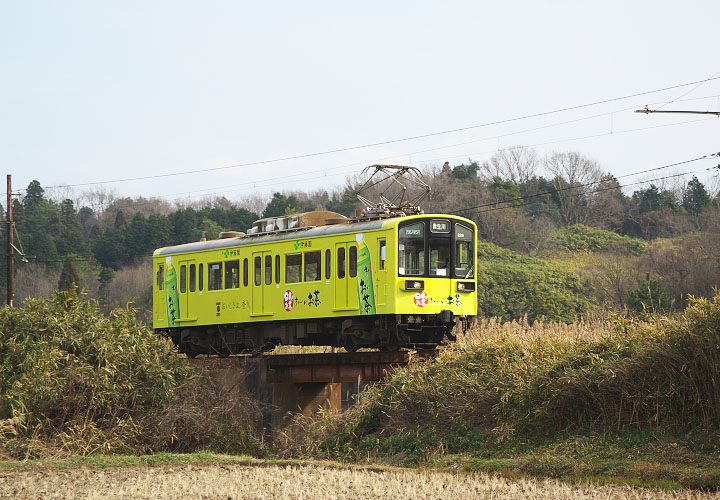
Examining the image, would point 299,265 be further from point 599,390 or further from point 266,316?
point 599,390

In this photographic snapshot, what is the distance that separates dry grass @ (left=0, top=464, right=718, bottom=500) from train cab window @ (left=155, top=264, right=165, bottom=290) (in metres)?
11.5

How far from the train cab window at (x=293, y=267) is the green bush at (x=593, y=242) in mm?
31441

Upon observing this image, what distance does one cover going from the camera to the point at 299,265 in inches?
926

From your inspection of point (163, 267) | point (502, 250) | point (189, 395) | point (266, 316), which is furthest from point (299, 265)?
point (502, 250)

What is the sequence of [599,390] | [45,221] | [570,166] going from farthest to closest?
[45,221] < [570,166] < [599,390]

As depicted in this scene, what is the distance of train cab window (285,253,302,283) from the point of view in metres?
23.5

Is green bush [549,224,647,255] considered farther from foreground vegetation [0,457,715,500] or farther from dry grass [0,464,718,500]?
dry grass [0,464,718,500]

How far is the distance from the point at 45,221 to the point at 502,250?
128 ft

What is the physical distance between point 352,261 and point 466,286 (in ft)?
8.22

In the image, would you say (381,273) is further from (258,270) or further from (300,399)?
(258,270)

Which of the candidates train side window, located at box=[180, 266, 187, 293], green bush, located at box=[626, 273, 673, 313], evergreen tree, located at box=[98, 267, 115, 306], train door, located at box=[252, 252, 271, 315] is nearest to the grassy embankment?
train door, located at box=[252, 252, 271, 315]

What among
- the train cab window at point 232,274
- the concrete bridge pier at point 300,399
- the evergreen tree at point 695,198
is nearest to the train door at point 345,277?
the concrete bridge pier at point 300,399

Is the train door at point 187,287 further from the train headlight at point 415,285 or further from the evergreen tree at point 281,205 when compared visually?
the evergreen tree at point 281,205

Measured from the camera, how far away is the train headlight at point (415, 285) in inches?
837
